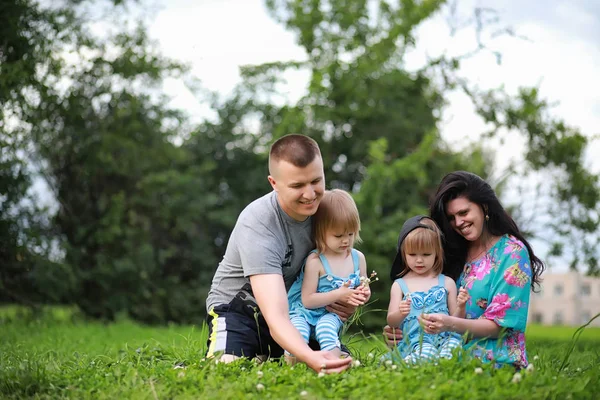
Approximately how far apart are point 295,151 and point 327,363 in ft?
4.40

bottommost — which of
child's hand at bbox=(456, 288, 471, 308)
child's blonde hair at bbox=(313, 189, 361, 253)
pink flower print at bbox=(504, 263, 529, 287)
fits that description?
child's hand at bbox=(456, 288, 471, 308)

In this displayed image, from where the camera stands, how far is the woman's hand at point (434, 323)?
4109mm

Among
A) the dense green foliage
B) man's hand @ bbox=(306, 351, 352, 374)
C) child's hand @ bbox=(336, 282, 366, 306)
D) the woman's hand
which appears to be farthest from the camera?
the dense green foliage

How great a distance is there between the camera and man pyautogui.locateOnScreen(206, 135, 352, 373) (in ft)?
13.7

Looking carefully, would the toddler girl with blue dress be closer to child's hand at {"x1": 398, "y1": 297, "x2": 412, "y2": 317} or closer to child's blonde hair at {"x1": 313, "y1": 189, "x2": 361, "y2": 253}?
child's hand at {"x1": 398, "y1": 297, "x2": 412, "y2": 317}

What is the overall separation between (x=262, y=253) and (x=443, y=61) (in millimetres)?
12995

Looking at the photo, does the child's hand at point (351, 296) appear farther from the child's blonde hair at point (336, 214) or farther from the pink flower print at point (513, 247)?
the pink flower print at point (513, 247)

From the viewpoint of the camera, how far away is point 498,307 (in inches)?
169

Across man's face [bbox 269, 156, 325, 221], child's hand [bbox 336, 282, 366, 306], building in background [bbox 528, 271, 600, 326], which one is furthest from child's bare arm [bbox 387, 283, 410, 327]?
building in background [bbox 528, 271, 600, 326]

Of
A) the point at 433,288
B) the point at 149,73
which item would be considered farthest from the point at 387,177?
the point at 433,288

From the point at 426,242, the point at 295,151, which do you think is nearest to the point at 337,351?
the point at 426,242

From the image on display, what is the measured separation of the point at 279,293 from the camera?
4184mm

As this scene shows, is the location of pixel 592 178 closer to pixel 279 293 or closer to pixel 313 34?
pixel 313 34

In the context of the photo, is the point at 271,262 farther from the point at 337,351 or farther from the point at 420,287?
the point at 420,287
